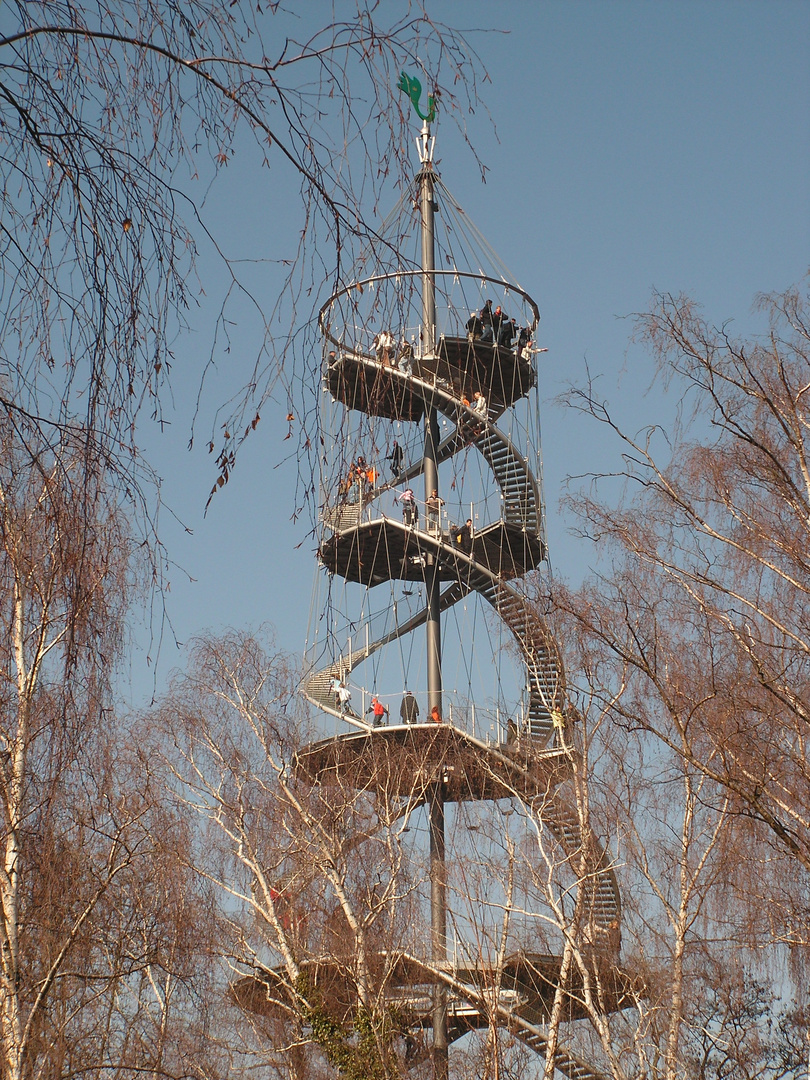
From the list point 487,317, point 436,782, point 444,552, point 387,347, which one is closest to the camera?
point 387,347

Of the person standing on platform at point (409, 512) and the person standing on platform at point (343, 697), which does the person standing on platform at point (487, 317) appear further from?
the person standing on platform at point (343, 697)

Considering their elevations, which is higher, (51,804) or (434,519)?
(434,519)

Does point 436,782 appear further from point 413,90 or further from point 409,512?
point 413,90

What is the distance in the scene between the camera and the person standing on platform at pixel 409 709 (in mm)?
21766

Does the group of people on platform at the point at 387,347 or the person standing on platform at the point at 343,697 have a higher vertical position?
the person standing on platform at the point at 343,697

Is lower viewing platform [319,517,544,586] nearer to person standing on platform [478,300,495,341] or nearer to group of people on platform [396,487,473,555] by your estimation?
group of people on platform [396,487,473,555]

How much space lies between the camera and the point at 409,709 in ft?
71.7

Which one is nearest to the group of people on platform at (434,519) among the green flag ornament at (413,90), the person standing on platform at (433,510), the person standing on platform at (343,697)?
the person standing on platform at (433,510)

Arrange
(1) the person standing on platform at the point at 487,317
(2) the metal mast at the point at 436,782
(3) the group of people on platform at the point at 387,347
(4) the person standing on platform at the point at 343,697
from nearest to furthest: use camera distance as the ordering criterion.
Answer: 1. (3) the group of people on platform at the point at 387,347
2. (2) the metal mast at the point at 436,782
3. (4) the person standing on platform at the point at 343,697
4. (1) the person standing on platform at the point at 487,317

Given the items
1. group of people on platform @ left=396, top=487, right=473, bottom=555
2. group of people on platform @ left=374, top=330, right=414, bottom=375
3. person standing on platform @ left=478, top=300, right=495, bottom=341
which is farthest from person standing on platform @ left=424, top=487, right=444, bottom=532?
group of people on platform @ left=374, top=330, right=414, bottom=375

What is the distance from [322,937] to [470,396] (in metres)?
10.1

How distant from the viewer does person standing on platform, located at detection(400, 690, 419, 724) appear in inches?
857

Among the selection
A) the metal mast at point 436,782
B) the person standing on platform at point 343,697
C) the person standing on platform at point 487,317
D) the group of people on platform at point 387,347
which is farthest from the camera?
the person standing on platform at point 487,317

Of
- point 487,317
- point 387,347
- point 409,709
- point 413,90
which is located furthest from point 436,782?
point 387,347
